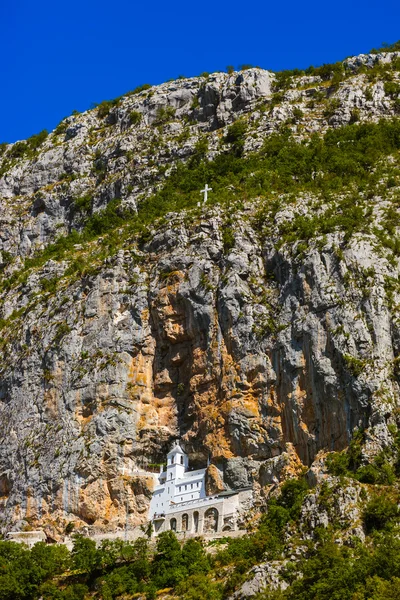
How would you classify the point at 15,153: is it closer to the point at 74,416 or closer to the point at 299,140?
the point at 299,140

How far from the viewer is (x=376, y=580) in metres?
49.5

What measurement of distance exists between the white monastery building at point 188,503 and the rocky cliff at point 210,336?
1.15 metres

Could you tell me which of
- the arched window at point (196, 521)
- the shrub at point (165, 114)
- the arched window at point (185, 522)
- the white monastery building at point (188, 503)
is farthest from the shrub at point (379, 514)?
the shrub at point (165, 114)

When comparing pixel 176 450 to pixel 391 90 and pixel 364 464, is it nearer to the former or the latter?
pixel 364 464

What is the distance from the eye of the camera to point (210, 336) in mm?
72562

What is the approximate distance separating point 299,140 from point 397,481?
42135 millimetres

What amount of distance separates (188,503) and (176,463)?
11.7 feet

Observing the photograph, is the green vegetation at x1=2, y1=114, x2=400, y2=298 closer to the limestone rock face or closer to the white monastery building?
the limestone rock face

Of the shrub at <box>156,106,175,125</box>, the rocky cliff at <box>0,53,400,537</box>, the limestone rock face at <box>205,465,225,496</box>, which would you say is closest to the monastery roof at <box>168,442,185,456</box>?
the rocky cliff at <box>0,53,400,537</box>

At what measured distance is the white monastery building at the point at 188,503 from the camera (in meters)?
→ 65.8

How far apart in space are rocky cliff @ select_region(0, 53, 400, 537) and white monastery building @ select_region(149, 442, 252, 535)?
115 centimetres

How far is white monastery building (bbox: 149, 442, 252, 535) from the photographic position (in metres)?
65.8

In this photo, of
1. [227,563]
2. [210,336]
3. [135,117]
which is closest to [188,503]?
[227,563]

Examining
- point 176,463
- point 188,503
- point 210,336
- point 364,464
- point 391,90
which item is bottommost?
point 188,503
